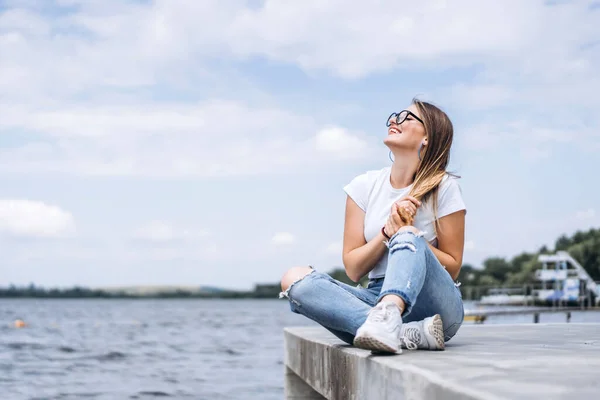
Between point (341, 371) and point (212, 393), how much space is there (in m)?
8.56

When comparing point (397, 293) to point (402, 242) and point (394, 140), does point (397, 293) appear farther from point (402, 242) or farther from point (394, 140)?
point (394, 140)

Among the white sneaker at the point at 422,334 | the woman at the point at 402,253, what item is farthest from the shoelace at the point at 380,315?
the white sneaker at the point at 422,334

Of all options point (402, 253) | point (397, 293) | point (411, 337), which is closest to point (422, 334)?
point (411, 337)

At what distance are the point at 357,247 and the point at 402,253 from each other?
0.83 metres

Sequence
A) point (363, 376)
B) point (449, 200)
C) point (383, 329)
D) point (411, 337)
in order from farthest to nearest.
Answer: point (449, 200), point (411, 337), point (363, 376), point (383, 329)

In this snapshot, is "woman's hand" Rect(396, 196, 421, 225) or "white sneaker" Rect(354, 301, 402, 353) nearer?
"white sneaker" Rect(354, 301, 402, 353)

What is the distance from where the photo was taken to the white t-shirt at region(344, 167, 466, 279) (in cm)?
417

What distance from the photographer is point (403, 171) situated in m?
4.42

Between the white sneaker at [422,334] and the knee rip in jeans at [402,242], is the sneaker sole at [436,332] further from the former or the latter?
the knee rip in jeans at [402,242]

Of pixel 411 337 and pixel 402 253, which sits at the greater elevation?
pixel 402 253

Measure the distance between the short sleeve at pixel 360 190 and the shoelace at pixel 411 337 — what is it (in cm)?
98

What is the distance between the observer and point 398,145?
4.32 meters

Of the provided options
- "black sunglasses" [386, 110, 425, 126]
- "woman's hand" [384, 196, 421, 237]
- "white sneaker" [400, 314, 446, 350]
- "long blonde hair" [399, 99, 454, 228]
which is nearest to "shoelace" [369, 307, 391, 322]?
"white sneaker" [400, 314, 446, 350]

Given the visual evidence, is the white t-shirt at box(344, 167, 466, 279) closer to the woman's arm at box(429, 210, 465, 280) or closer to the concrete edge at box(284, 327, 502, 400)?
the woman's arm at box(429, 210, 465, 280)
